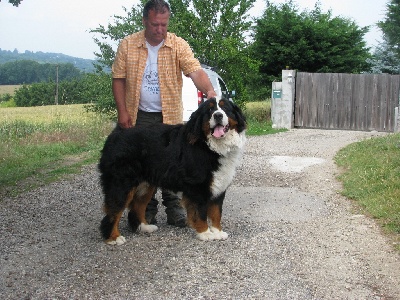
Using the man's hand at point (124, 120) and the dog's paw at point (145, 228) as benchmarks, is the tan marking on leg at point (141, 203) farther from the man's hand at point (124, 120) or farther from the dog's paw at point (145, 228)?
the man's hand at point (124, 120)

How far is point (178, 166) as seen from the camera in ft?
20.4

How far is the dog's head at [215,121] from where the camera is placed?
5934mm

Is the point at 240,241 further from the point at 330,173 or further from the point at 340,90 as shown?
the point at 340,90

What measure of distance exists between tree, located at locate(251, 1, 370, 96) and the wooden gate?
290 cm

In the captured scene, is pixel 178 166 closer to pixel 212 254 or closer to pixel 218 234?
pixel 218 234

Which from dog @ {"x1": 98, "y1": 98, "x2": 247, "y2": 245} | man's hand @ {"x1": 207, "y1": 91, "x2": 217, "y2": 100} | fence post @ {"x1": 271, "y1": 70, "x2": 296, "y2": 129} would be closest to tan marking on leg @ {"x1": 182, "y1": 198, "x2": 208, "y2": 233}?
dog @ {"x1": 98, "y1": 98, "x2": 247, "y2": 245}

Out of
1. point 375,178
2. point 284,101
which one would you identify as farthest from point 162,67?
point 284,101

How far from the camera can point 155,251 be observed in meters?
5.92

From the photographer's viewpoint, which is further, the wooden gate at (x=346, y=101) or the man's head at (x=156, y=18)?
the wooden gate at (x=346, y=101)

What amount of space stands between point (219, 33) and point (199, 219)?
17144 mm

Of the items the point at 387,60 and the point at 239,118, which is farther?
the point at 387,60

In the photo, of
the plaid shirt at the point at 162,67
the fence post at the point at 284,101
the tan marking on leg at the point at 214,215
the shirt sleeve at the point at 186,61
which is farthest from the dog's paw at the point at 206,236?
the fence post at the point at 284,101

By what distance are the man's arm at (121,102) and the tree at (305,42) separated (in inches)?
687

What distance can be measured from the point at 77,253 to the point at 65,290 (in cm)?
111
